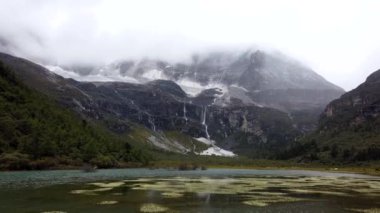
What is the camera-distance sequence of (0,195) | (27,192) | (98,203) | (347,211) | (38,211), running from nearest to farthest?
(38,211) → (347,211) → (98,203) → (0,195) → (27,192)

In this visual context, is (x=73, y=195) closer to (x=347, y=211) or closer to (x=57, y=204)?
(x=57, y=204)

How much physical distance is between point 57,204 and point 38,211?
798cm

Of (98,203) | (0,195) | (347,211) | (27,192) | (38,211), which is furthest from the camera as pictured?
(27,192)

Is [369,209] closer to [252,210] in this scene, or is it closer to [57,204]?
[252,210]

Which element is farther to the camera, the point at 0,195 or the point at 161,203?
the point at 0,195

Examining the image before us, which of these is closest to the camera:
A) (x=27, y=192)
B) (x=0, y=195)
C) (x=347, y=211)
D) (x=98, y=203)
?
(x=347, y=211)

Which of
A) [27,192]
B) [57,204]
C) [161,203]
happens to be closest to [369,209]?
[161,203]

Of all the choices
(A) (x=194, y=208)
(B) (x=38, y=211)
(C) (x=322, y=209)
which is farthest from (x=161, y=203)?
(C) (x=322, y=209)

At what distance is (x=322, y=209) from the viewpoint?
71.7m

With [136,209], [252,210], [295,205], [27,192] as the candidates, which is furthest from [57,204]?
[295,205]

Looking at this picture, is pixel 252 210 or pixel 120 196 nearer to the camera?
pixel 252 210

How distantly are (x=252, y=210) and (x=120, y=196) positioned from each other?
3015cm

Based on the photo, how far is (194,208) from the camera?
70188mm

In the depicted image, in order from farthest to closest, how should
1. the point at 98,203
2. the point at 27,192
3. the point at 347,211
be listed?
the point at 27,192 → the point at 98,203 → the point at 347,211
